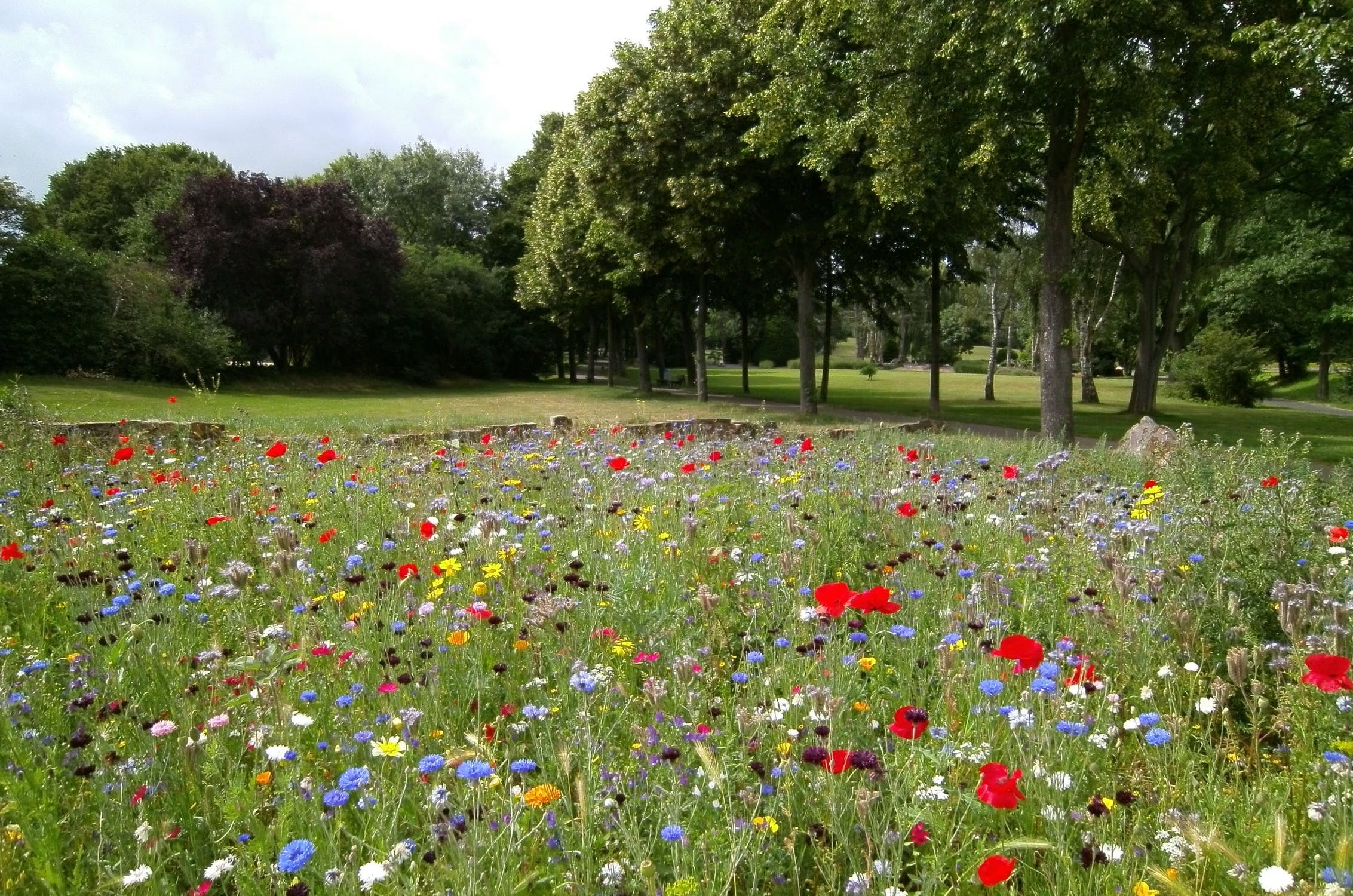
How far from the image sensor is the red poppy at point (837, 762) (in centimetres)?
186

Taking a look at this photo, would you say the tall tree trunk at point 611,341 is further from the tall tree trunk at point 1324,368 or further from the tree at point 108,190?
the tall tree trunk at point 1324,368

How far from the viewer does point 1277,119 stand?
14977 mm

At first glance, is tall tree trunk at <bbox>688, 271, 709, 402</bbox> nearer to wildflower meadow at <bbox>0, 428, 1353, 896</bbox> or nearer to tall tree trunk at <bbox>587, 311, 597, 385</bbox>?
tall tree trunk at <bbox>587, 311, 597, 385</bbox>

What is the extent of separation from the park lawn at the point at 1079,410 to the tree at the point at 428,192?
1897 cm

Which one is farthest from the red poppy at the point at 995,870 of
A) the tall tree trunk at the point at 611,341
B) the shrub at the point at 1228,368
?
the shrub at the point at 1228,368

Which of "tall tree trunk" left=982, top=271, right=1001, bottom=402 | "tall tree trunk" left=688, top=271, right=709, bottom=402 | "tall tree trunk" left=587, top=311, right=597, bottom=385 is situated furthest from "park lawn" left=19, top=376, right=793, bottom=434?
"tall tree trunk" left=982, top=271, right=1001, bottom=402

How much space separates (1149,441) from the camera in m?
10.8

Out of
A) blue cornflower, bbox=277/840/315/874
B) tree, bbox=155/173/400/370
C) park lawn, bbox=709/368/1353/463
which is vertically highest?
tree, bbox=155/173/400/370

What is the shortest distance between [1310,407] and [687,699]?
4632 centimetres

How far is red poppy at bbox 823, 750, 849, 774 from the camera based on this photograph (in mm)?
1859

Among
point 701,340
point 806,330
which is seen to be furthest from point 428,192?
point 806,330

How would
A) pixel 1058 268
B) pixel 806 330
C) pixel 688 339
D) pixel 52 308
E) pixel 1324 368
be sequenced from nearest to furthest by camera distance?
pixel 1058 268
pixel 806 330
pixel 52 308
pixel 688 339
pixel 1324 368

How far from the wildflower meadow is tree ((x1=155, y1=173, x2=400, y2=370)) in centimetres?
3469

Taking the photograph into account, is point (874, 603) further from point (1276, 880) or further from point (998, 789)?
point (1276, 880)
